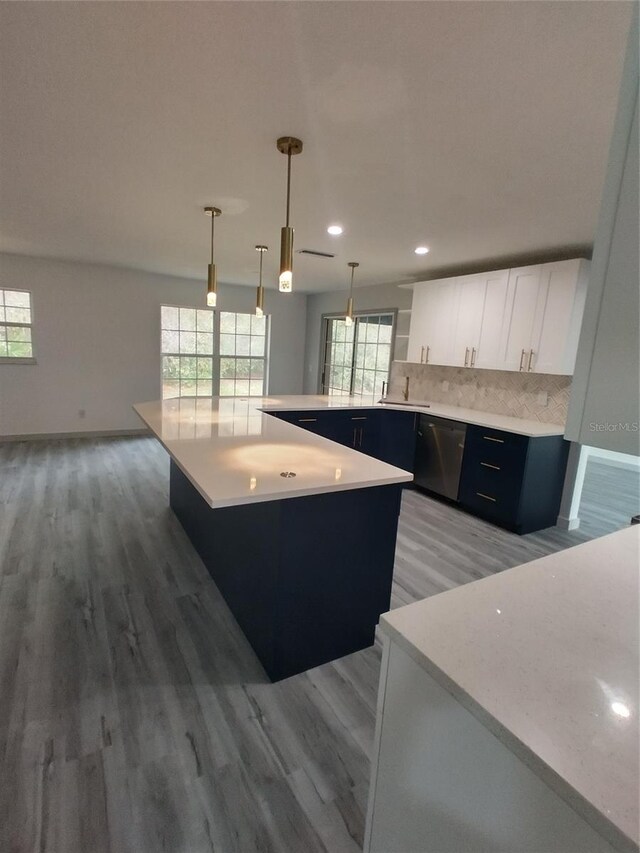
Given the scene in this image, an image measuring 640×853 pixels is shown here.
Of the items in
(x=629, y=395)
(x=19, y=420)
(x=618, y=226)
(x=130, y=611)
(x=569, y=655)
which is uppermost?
(x=618, y=226)

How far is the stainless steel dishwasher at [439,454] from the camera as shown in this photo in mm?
3916

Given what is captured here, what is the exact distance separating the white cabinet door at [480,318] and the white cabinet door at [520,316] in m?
0.06

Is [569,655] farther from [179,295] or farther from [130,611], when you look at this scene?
[179,295]

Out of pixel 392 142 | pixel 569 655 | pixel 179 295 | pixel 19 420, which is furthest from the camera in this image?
pixel 179 295

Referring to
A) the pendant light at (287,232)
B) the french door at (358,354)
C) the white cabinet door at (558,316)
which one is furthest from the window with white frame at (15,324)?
the white cabinet door at (558,316)

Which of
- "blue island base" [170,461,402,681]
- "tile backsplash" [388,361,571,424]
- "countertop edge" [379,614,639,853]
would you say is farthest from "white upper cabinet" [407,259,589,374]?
"countertop edge" [379,614,639,853]

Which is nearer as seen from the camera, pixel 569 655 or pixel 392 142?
pixel 569 655

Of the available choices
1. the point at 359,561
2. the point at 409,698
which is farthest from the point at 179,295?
the point at 409,698

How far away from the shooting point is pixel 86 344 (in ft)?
18.8

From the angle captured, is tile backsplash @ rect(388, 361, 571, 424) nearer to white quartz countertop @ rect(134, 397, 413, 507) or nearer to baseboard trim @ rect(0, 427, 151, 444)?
white quartz countertop @ rect(134, 397, 413, 507)

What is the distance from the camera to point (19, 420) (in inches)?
217

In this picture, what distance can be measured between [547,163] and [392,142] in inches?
29.3

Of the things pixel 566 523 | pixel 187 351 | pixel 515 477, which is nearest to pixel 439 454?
pixel 515 477

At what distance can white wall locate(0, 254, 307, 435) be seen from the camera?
5395 millimetres
